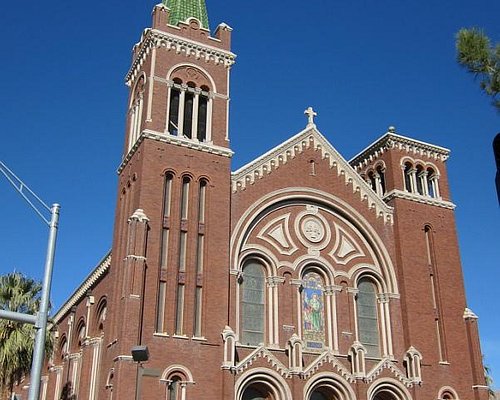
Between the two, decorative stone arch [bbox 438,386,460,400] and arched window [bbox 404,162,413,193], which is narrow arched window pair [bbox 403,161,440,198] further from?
decorative stone arch [bbox 438,386,460,400]

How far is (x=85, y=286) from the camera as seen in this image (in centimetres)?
4006

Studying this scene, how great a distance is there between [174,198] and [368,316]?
11931 mm

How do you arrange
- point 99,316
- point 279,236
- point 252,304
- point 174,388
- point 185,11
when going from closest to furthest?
point 174,388, point 252,304, point 279,236, point 99,316, point 185,11

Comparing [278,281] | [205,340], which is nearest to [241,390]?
[205,340]

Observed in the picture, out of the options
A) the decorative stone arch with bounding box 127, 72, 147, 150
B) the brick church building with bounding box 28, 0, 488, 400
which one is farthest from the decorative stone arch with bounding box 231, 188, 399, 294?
the decorative stone arch with bounding box 127, 72, 147, 150

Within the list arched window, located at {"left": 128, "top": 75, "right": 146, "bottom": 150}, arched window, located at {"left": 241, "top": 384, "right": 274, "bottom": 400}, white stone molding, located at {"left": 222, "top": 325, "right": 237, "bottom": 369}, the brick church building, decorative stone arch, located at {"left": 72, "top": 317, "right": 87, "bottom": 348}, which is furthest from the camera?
decorative stone arch, located at {"left": 72, "top": 317, "right": 87, "bottom": 348}

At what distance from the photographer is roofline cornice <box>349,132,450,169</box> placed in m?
40.1

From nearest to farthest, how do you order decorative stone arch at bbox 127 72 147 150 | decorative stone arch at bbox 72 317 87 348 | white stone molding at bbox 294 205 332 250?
white stone molding at bbox 294 205 332 250 < decorative stone arch at bbox 127 72 147 150 < decorative stone arch at bbox 72 317 87 348

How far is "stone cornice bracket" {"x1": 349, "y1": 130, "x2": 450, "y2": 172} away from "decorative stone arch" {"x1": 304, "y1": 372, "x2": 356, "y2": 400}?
574 inches

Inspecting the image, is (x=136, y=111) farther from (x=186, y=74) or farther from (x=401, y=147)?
(x=401, y=147)

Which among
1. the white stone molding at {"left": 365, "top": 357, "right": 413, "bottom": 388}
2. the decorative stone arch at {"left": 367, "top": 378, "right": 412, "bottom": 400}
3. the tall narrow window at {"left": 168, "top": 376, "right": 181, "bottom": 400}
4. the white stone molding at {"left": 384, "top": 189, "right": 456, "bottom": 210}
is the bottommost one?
the tall narrow window at {"left": 168, "top": 376, "right": 181, "bottom": 400}

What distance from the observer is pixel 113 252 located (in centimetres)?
3456

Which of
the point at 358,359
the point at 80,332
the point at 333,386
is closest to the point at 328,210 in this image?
the point at 358,359

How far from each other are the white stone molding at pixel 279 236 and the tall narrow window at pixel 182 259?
4200mm
